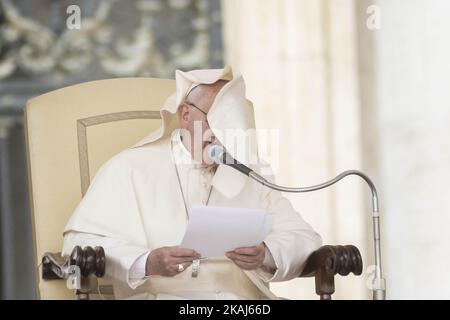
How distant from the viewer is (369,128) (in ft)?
20.5

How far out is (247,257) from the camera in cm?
402

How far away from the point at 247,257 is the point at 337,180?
338 mm

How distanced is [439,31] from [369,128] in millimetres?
527

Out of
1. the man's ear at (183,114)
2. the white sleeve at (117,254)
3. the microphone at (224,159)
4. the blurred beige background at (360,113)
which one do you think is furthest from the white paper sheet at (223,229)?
the blurred beige background at (360,113)

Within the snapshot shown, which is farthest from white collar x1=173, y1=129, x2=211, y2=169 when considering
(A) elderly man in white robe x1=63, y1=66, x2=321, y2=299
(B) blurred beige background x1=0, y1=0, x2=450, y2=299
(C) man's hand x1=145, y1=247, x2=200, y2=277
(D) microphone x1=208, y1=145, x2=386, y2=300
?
(B) blurred beige background x1=0, y1=0, x2=450, y2=299

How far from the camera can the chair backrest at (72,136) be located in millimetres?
4488

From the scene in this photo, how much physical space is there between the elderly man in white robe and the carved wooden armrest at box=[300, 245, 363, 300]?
8 cm

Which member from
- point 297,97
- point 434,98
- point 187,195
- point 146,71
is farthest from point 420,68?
point 187,195

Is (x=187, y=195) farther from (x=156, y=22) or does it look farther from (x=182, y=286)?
(x=156, y=22)

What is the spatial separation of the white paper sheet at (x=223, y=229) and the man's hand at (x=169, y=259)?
2cm

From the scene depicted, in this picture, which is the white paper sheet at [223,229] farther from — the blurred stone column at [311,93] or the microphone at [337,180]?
the blurred stone column at [311,93]

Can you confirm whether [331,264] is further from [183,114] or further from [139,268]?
[183,114]

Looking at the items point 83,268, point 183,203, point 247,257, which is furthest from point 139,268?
point 183,203
